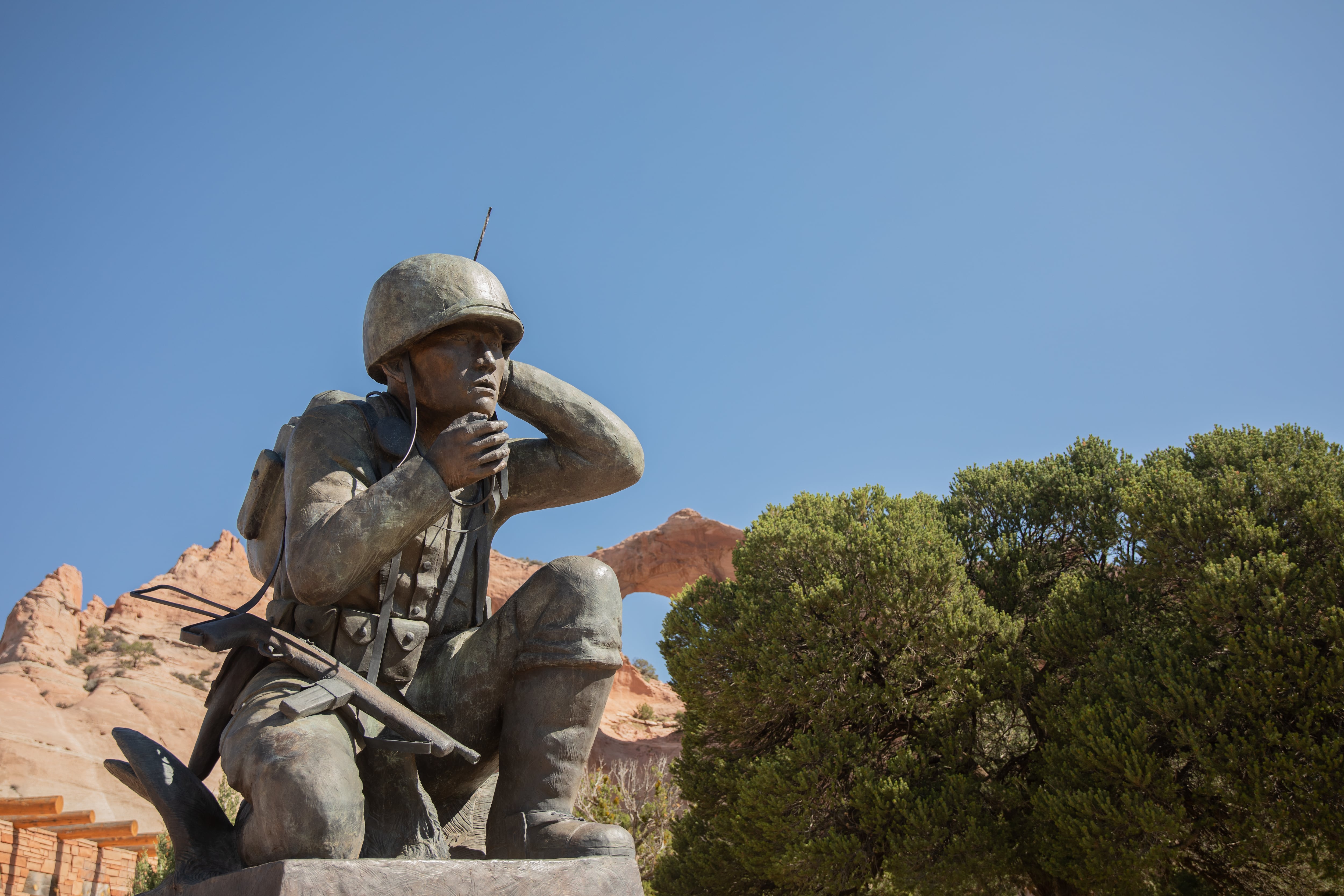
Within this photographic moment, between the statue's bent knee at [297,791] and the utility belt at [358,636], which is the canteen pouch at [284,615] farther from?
the statue's bent knee at [297,791]

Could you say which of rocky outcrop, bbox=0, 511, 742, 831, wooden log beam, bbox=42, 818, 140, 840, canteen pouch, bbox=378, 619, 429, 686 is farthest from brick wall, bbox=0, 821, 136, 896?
canteen pouch, bbox=378, 619, 429, 686

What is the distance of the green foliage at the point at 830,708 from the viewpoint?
12016 millimetres

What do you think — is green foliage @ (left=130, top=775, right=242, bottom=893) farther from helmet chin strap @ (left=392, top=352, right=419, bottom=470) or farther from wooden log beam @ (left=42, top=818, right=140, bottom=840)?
helmet chin strap @ (left=392, top=352, right=419, bottom=470)

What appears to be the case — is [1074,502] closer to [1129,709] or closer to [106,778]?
[1129,709]

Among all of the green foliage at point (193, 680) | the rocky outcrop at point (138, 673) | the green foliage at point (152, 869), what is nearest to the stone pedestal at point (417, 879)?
the green foliage at point (152, 869)

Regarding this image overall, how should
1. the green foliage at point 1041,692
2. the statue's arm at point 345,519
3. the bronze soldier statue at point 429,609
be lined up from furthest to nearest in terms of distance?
the green foliage at point 1041,692, the statue's arm at point 345,519, the bronze soldier statue at point 429,609

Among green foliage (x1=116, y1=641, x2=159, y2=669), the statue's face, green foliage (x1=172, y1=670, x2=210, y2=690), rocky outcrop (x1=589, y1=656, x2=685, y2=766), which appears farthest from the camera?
green foliage (x1=116, y1=641, x2=159, y2=669)

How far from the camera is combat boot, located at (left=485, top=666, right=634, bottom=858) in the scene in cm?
245

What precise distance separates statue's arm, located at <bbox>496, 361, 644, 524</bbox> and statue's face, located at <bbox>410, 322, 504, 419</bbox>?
144 millimetres

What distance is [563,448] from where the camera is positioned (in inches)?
121

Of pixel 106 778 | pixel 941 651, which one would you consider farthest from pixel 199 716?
pixel 941 651

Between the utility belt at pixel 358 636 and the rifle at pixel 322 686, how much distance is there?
6cm

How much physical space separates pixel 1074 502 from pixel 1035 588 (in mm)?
1539

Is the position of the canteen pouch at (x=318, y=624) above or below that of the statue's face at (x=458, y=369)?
below
